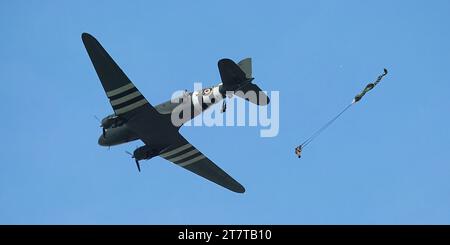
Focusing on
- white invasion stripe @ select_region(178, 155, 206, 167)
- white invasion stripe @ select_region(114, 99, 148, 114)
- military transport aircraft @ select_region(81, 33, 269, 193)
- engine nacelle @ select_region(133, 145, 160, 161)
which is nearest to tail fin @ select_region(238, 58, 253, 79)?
military transport aircraft @ select_region(81, 33, 269, 193)

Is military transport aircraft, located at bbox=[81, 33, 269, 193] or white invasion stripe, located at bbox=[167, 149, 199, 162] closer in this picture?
military transport aircraft, located at bbox=[81, 33, 269, 193]

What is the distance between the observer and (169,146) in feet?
150

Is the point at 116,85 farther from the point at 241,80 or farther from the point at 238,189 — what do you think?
the point at 238,189

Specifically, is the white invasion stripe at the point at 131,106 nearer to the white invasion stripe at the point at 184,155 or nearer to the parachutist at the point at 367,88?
the white invasion stripe at the point at 184,155

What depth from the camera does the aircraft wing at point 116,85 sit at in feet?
133

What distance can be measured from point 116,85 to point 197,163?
366 inches

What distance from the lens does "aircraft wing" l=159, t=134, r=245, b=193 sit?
4609 cm

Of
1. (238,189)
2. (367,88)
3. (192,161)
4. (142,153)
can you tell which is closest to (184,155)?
(192,161)

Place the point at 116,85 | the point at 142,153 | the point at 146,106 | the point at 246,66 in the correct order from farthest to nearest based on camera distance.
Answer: the point at 142,153
the point at 246,66
the point at 146,106
the point at 116,85

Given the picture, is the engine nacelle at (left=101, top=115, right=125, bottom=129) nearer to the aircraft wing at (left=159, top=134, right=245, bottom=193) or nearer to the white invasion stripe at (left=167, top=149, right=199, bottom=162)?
the aircraft wing at (left=159, top=134, right=245, bottom=193)

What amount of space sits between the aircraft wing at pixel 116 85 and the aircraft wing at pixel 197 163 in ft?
16.1

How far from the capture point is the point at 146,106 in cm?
4203

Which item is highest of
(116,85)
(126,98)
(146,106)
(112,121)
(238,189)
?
(116,85)
